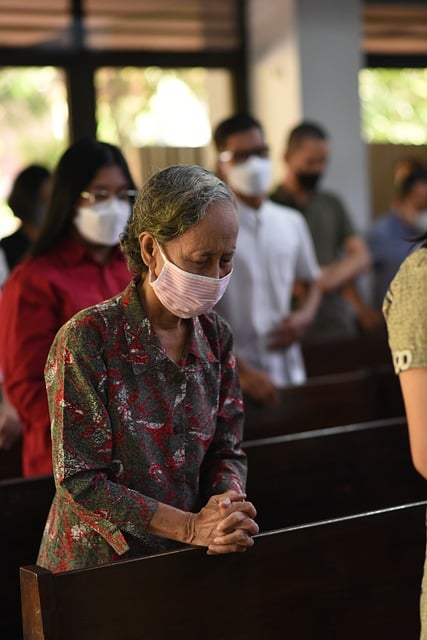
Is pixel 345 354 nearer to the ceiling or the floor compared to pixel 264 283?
nearer to the floor

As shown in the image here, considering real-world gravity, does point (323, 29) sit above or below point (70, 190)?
above

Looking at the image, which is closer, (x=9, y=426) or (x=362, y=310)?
(x=9, y=426)

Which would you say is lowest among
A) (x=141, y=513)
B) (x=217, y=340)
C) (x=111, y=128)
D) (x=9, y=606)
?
(x=9, y=606)

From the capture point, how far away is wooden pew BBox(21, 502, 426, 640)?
1918mm

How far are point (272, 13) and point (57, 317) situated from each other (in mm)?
4616

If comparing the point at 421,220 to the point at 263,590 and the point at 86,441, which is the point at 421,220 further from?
the point at 86,441

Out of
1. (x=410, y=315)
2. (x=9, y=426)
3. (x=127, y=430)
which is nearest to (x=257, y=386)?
(x=9, y=426)

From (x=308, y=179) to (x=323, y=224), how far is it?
24 centimetres

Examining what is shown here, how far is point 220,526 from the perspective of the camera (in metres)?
1.98

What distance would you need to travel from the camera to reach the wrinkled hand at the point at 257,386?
12.2ft

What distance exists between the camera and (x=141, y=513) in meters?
1.95

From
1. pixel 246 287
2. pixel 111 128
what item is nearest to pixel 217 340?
pixel 246 287

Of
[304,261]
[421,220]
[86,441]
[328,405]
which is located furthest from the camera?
[421,220]

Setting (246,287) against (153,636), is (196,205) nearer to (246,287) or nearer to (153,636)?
(153,636)
